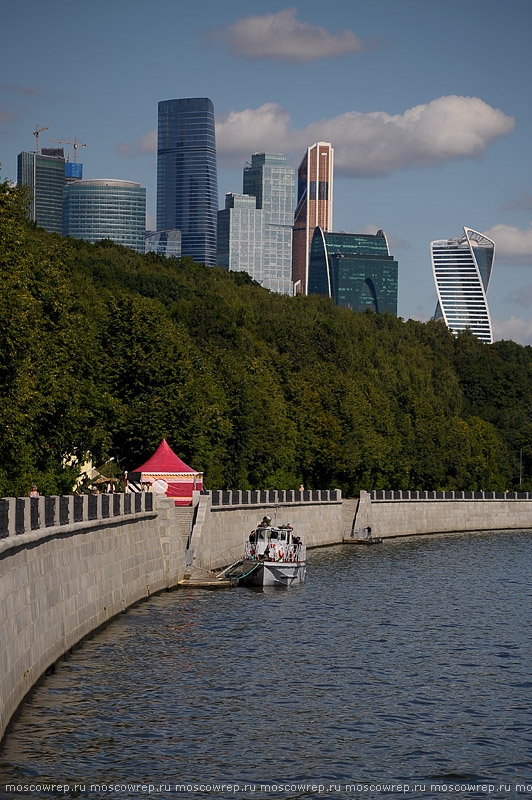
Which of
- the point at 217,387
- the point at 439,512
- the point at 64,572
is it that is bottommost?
the point at 439,512

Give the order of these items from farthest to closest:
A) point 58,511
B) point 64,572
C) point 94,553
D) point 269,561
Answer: point 269,561
point 94,553
point 64,572
point 58,511

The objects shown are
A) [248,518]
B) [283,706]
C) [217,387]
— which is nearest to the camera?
[283,706]

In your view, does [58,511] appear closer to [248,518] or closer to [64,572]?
[64,572]

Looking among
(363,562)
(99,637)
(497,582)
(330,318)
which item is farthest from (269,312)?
(99,637)

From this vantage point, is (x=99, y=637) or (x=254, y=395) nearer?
(x=99, y=637)

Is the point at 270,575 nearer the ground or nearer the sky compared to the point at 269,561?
nearer the ground

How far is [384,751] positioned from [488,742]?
278 cm

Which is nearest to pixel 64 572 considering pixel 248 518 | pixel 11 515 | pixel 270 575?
pixel 11 515

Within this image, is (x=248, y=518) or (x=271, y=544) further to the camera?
(x=248, y=518)

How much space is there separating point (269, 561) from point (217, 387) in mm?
35246

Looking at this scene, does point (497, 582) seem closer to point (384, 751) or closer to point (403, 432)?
point (384, 751)

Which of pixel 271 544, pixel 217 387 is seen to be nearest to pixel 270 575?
pixel 271 544

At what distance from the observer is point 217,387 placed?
97.8 m

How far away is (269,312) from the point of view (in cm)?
16500
